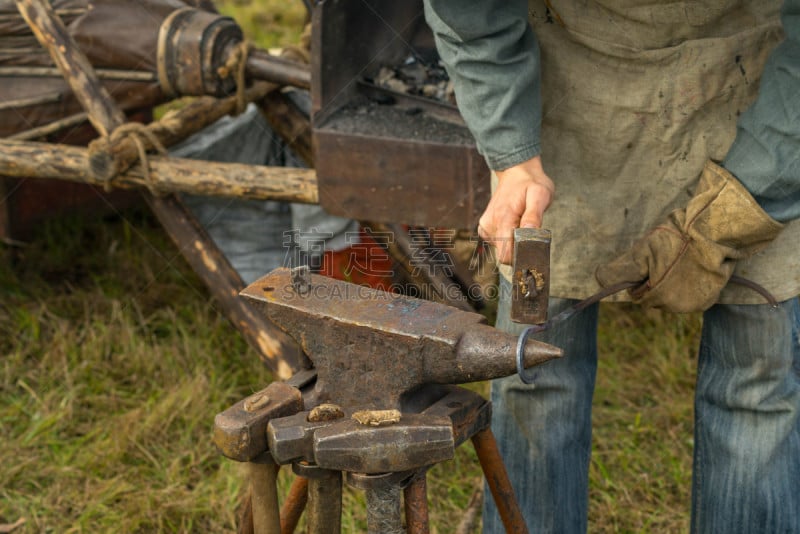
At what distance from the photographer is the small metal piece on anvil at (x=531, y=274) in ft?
5.04

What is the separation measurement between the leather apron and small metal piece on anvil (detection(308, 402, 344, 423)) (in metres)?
0.70

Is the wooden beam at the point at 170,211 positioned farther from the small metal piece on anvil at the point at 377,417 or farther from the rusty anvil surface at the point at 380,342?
the small metal piece on anvil at the point at 377,417

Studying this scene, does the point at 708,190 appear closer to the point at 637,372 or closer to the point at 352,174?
the point at 352,174

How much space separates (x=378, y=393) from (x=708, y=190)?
77cm

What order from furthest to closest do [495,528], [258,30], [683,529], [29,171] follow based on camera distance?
[258,30]
[29,171]
[683,529]
[495,528]

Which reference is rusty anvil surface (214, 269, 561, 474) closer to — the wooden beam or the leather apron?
the leather apron

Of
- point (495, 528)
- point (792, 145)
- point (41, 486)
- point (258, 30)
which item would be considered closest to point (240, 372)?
point (41, 486)

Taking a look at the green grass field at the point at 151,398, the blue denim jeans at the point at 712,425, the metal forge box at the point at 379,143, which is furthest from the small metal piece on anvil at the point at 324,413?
the metal forge box at the point at 379,143

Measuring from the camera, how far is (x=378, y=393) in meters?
1.57

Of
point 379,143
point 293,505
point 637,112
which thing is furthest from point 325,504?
point 379,143

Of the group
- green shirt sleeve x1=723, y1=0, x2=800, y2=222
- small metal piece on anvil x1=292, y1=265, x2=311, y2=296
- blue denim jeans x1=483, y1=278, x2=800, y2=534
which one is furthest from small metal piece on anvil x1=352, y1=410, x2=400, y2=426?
green shirt sleeve x1=723, y1=0, x2=800, y2=222

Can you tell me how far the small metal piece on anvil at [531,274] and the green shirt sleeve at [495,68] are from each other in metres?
0.32

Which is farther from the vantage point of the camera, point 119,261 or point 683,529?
point 119,261

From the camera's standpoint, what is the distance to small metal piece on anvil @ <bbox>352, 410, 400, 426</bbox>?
4.79 ft
